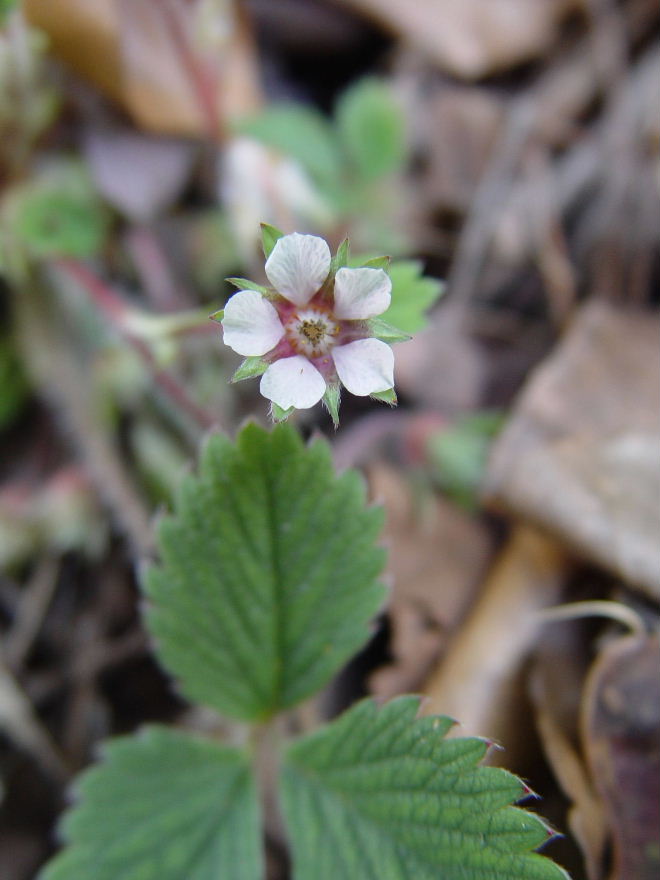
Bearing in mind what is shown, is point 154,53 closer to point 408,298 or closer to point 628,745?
point 408,298

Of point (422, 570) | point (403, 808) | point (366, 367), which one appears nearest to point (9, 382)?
point (422, 570)

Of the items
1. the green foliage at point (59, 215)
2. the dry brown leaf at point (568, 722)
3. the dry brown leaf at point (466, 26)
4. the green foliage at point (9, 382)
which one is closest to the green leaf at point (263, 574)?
the dry brown leaf at point (568, 722)

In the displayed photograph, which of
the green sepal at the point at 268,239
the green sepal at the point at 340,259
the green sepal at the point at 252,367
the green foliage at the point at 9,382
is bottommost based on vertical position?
the green sepal at the point at 252,367

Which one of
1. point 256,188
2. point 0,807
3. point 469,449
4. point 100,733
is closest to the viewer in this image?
point 0,807

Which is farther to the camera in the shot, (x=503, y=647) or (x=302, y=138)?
(x=302, y=138)

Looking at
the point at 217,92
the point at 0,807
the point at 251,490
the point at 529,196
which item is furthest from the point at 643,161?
the point at 0,807

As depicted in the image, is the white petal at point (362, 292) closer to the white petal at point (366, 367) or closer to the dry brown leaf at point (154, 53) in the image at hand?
the white petal at point (366, 367)

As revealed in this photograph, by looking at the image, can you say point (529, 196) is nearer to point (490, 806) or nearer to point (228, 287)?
point (228, 287)
